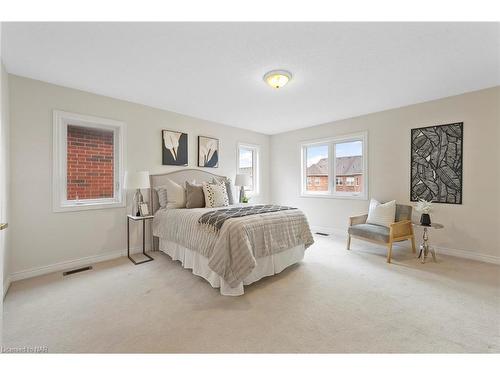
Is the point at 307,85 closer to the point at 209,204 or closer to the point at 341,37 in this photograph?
the point at 341,37

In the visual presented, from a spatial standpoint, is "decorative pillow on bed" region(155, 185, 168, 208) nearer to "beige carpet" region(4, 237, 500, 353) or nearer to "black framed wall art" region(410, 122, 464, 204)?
"beige carpet" region(4, 237, 500, 353)

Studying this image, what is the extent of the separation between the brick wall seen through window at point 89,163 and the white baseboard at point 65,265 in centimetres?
86

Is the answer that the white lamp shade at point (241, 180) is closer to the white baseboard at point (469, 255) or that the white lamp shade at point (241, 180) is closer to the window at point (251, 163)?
the window at point (251, 163)

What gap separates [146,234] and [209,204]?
3.85 ft

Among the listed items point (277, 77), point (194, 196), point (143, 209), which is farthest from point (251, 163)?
point (277, 77)

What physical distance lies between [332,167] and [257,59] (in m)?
3.11

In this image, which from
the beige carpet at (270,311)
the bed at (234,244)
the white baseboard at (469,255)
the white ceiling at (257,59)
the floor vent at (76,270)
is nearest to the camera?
the beige carpet at (270,311)

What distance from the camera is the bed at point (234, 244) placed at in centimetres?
210

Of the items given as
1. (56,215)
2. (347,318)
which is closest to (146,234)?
(56,215)

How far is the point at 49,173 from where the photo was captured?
107 inches

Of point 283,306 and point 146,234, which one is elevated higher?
point 146,234

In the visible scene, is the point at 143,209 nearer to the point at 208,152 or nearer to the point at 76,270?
the point at 76,270

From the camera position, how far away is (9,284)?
2.34m

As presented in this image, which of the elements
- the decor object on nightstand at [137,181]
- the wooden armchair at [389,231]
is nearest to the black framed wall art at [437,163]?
the wooden armchair at [389,231]
